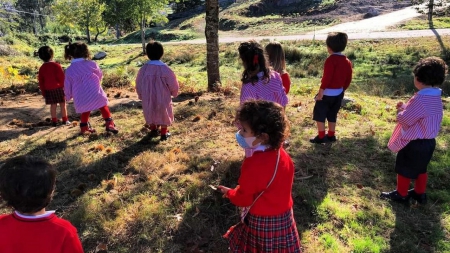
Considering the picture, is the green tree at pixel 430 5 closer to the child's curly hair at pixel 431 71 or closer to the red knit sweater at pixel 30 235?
the child's curly hair at pixel 431 71

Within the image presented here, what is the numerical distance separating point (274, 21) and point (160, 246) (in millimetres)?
36595

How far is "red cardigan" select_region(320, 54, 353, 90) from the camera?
5.09 meters

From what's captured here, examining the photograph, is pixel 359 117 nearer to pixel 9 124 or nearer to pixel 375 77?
pixel 9 124

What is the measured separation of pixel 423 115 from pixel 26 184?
3.64 m

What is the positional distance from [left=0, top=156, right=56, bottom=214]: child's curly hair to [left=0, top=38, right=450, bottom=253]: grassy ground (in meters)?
1.53

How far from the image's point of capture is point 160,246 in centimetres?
339

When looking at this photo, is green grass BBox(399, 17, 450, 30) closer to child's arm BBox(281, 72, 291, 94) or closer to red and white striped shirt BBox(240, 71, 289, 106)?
child's arm BBox(281, 72, 291, 94)

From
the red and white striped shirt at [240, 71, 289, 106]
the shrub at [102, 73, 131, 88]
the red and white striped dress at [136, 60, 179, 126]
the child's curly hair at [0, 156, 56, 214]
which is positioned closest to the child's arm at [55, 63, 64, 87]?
the red and white striped dress at [136, 60, 179, 126]

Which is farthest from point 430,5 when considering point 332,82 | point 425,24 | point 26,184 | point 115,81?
point 26,184

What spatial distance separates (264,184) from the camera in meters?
2.46

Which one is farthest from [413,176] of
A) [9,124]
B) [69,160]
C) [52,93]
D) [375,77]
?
[375,77]

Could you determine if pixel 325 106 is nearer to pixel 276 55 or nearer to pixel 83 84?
pixel 276 55

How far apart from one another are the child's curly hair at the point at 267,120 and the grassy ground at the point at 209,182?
4.91 feet

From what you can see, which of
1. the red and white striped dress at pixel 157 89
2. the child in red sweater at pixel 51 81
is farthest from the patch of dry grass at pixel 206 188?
the child in red sweater at pixel 51 81
